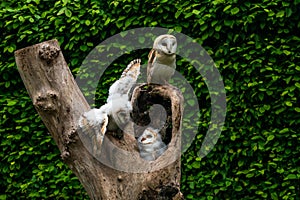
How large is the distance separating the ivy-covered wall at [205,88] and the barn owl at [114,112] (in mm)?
1724

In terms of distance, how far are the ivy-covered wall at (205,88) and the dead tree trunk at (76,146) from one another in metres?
1.76

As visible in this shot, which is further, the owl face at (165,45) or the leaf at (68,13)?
the leaf at (68,13)

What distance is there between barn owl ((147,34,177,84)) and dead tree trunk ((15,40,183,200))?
58 centimetres

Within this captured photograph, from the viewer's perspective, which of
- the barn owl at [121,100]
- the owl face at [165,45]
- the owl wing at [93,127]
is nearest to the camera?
the owl wing at [93,127]

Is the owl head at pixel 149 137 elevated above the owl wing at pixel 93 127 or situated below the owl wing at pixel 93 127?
below

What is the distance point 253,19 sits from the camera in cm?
457

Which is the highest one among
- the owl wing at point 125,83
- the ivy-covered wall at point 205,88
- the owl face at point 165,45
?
the owl face at point 165,45

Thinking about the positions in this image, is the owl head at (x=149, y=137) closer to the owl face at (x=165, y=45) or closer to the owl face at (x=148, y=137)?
the owl face at (x=148, y=137)

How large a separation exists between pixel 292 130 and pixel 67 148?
2.24 meters

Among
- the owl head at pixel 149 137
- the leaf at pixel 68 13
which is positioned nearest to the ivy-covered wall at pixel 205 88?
the leaf at pixel 68 13

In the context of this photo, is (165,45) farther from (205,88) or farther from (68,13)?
(68,13)

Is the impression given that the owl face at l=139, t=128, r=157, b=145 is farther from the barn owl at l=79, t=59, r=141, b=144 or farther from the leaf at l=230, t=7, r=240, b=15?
the leaf at l=230, t=7, r=240, b=15

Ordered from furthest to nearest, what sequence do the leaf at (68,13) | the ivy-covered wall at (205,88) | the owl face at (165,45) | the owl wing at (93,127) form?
the leaf at (68,13) < the ivy-covered wall at (205,88) < the owl face at (165,45) < the owl wing at (93,127)

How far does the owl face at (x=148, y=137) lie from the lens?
3115mm
